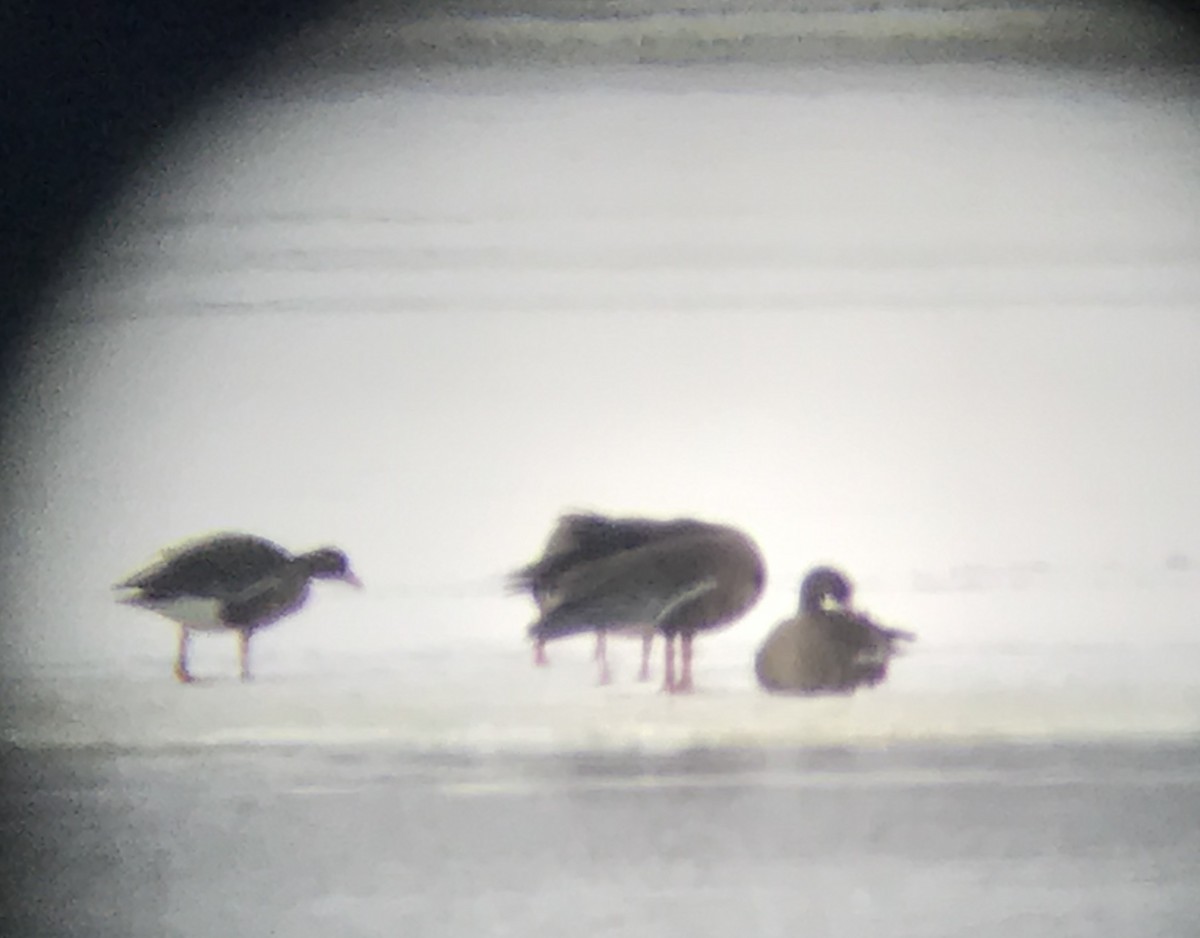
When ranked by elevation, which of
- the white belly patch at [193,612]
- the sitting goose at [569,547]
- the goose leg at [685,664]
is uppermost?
the sitting goose at [569,547]

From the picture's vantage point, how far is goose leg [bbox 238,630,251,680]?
1.06 m

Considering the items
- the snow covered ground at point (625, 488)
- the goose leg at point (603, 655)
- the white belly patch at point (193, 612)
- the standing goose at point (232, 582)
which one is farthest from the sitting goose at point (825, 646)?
the white belly patch at point (193, 612)

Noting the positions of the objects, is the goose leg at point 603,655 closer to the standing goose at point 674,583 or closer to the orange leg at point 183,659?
the standing goose at point 674,583

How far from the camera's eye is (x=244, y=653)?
1063 mm

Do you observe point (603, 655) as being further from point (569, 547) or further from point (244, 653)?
point (244, 653)

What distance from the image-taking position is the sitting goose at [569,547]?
41.7 inches

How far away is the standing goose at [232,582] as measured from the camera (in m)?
1.06

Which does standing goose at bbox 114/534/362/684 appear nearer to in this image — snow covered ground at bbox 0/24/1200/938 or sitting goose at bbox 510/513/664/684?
snow covered ground at bbox 0/24/1200/938

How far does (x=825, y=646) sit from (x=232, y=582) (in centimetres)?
53

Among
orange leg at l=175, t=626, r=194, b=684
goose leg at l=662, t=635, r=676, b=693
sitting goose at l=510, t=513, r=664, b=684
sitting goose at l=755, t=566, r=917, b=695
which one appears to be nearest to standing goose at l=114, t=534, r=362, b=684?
orange leg at l=175, t=626, r=194, b=684

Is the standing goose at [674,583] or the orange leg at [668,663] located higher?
the standing goose at [674,583]

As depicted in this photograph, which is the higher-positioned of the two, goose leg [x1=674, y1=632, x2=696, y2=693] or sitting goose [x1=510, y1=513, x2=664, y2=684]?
sitting goose [x1=510, y1=513, x2=664, y2=684]

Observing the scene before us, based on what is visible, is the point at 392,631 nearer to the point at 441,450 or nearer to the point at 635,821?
the point at 441,450

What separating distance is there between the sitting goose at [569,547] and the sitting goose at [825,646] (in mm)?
148
